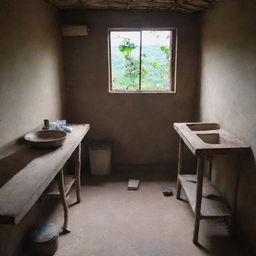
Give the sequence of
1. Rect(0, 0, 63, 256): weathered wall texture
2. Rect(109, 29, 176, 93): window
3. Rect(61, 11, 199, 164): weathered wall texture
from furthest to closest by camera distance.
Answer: Rect(109, 29, 176, 93): window < Rect(61, 11, 199, 164): weathered wall texture < Rect(0, 0, 63, 256): weathered wall texture

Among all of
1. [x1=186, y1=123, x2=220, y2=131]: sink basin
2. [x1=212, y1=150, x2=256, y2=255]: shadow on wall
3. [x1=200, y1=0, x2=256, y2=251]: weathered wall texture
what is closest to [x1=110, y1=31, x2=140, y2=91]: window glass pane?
[x1=200, y1=0, x2=256, y2=251]: weathered wall texture

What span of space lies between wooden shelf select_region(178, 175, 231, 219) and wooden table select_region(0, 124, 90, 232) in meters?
1.35

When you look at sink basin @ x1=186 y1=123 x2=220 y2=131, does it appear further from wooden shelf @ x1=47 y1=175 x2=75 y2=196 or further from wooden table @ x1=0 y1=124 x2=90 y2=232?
wooden shelf @ x1=47 y1=175 x2=75 y2=196

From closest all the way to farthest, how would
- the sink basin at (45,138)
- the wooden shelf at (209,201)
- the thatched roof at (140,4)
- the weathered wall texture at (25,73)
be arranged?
the weathered wall texture at (25,73), the sink basin at (45,138), the wooden shelf at (209,201), the thatched roof at (140,4)

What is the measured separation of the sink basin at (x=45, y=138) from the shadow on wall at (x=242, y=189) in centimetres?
173

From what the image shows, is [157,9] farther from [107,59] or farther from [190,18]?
[107,59]

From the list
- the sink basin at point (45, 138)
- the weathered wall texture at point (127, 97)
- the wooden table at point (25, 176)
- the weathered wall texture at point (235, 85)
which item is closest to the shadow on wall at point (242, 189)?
the weathered wall texture at point (235, 85)

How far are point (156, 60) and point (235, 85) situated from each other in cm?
159

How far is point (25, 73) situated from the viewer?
2.60m

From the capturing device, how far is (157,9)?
3.62m

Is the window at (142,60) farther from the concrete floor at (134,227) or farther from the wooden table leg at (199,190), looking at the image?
the wooden table leg at (199,190)

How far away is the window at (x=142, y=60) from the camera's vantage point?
3.83 m

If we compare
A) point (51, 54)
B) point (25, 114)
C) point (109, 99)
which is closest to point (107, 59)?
point (109, 99)

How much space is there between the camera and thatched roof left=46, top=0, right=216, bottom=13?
10.5ft
